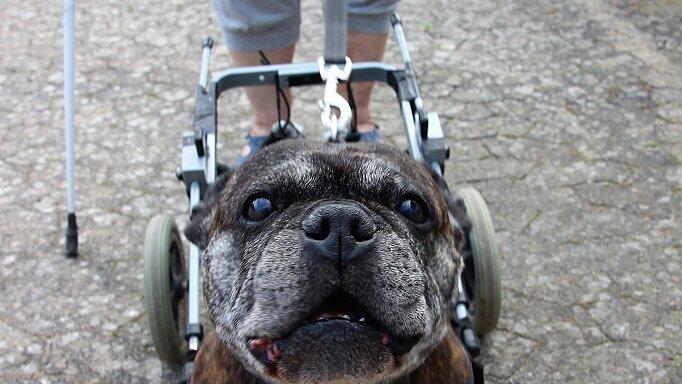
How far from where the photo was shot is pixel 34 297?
12.7 ft

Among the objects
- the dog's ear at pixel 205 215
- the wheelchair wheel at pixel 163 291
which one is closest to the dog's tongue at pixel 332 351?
the dog's ear at pixel 205 215

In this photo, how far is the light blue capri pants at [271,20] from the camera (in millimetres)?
3631

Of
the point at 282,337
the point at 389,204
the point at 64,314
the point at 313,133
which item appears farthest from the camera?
the point at 313,133

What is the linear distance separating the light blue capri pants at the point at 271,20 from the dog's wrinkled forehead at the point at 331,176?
4.51ft

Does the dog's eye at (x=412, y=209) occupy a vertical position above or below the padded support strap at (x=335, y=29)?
below

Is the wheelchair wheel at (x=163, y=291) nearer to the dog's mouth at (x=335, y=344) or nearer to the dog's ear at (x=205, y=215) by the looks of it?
the dog's ear at (x=205, y=215)

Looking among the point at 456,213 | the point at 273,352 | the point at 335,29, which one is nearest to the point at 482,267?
the point at 456,213

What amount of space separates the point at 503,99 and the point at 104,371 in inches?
121

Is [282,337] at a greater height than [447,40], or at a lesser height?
greater

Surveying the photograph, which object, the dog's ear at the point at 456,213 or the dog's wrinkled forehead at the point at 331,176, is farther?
the dog's ear at the point at 456,213

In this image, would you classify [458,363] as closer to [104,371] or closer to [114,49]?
[104,371]

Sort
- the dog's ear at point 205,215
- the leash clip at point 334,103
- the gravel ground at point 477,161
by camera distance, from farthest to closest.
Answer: the gravel ground at point 477,161 → the leash clip at point 334,103 → the dog's ear at point 205,215

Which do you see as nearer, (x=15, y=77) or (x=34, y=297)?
(x=34, y=297)

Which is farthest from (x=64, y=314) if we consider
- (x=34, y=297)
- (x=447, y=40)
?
(x=447, y=40)
